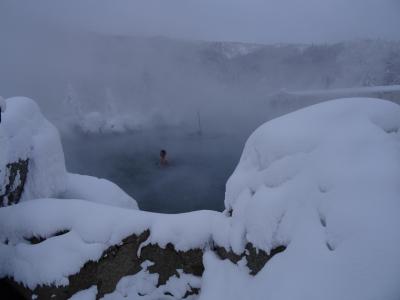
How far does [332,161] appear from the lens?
3.16 metres

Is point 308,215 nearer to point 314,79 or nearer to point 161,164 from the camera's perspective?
point 161,164

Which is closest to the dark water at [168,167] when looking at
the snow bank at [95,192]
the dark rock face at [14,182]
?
the snow bank at [95,192]

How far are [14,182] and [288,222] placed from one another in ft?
16.1

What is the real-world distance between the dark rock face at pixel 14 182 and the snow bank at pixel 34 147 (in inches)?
3.6

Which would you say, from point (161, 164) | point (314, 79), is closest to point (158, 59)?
point (314, 79)

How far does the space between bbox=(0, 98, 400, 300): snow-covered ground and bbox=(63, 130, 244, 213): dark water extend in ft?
24.0

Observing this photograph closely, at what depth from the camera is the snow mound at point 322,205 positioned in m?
2.36

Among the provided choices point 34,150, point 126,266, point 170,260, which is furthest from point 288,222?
point 34,150

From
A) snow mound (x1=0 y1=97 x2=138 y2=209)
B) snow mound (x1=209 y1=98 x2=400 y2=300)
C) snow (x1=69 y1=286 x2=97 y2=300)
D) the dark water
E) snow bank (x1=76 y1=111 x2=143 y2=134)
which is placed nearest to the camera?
snow mound (x1=209 y1=98 x2=400 y2=300)

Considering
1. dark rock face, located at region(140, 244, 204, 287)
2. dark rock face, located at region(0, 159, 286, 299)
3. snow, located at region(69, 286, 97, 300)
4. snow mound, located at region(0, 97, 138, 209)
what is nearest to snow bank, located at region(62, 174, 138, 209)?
snow mound, located at region(0, 97, 138, 209)

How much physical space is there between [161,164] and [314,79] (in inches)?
2678

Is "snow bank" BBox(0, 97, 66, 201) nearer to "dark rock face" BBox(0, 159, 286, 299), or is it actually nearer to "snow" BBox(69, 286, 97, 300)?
"dark rock face" BBox(0, 159, 286, 299)

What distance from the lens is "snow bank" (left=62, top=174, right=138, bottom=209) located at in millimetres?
6715

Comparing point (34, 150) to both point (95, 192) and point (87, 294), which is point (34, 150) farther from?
point (87, 294)
